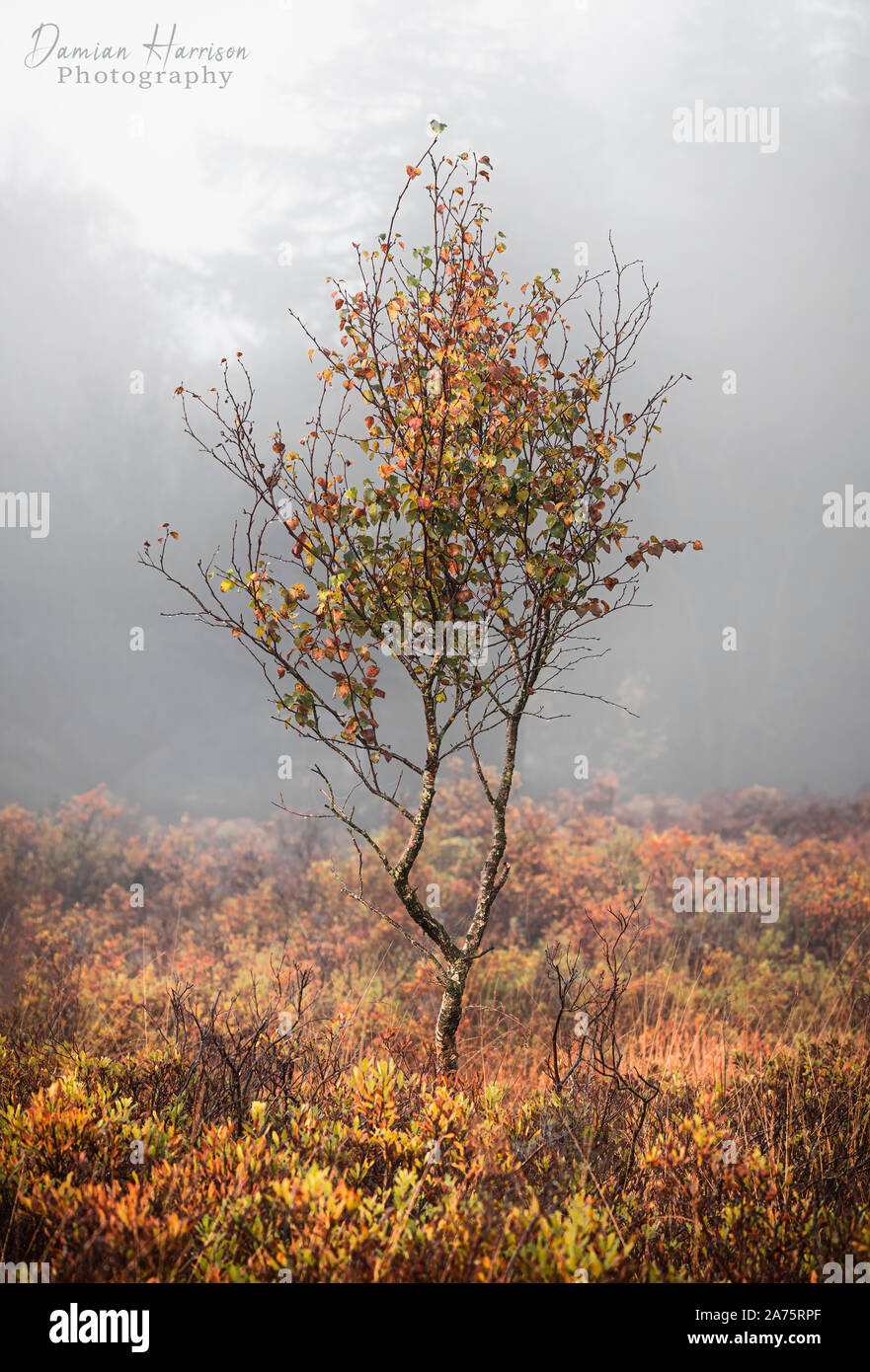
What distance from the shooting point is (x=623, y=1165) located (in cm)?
381

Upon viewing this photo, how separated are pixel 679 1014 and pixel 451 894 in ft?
12.3

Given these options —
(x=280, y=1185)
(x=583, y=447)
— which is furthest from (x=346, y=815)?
(x=583, y=447)

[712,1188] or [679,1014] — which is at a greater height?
[712,1188]

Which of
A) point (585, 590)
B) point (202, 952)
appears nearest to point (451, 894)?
point (202, 952)

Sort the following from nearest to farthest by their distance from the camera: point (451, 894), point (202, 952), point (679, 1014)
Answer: point (679, 1014) → point (202, 952) → point (451, 894)

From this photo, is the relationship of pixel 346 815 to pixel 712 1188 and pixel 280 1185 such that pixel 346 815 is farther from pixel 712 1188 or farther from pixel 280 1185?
pixel 712 1188

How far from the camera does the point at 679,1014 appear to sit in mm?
8039
